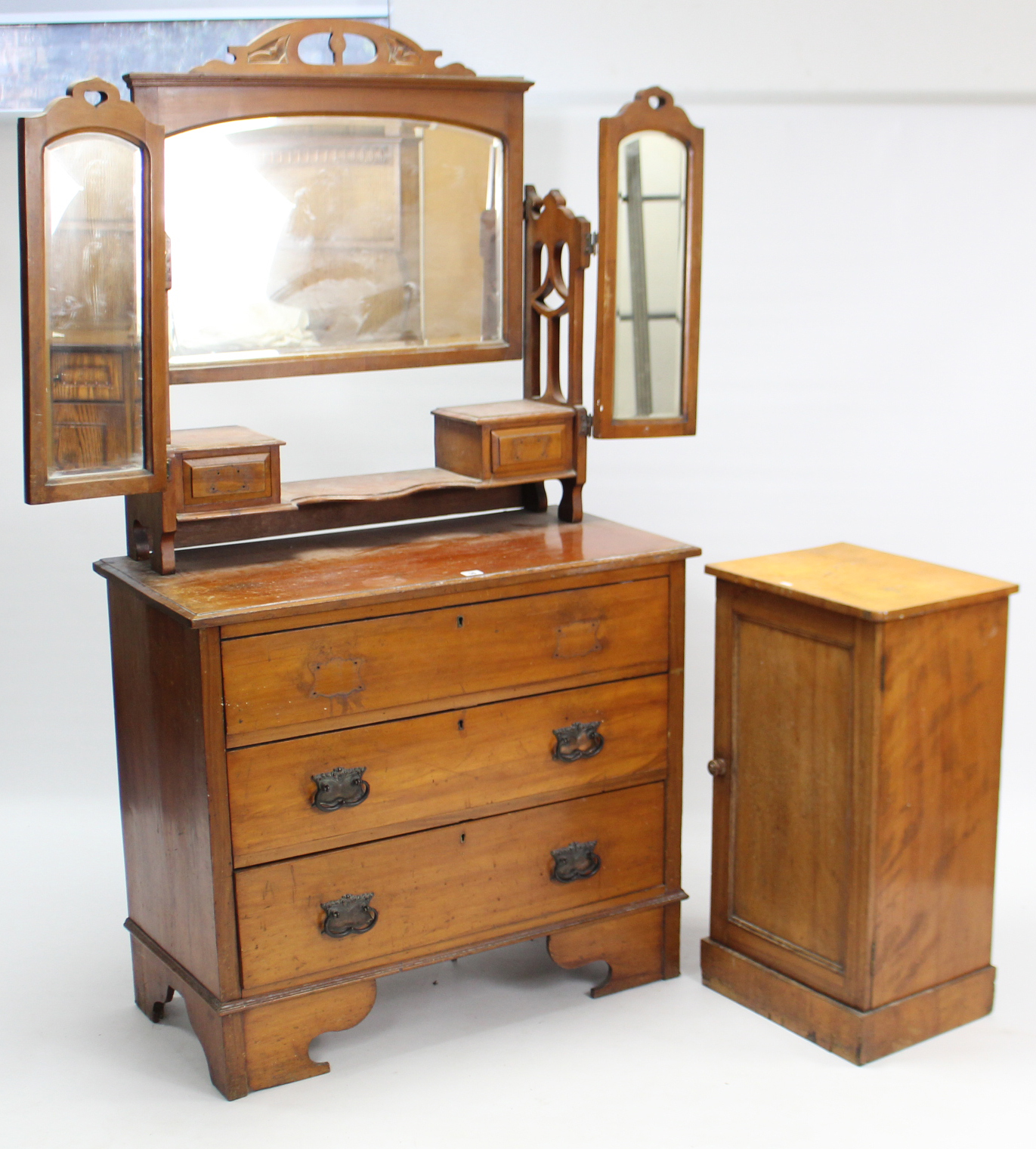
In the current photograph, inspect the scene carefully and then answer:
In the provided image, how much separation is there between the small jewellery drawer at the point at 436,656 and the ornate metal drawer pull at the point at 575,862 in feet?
1.16

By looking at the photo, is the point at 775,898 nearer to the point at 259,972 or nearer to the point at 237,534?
the point at 259,972

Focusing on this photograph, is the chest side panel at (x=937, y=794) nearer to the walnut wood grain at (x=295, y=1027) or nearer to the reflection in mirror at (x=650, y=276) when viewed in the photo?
the reflection in mirror at (x=650, y=276)

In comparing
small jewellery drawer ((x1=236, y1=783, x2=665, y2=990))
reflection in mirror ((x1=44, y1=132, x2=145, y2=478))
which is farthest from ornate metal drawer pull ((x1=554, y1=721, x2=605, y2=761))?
reflection in mirror ((x1=44, y1=132, x2=145, y2=478))

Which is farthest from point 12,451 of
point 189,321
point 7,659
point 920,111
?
point 920,111

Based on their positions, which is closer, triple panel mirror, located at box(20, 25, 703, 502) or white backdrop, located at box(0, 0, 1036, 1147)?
triple panel mirror, located at box(20, 25, 703, 502)

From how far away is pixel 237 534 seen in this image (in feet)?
10.7

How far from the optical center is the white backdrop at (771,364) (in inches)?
158

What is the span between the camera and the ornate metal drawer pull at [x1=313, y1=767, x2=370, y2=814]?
9.71 ft

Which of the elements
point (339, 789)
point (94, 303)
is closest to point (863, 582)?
point (339, 789)

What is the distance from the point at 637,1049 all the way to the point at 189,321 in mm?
1708

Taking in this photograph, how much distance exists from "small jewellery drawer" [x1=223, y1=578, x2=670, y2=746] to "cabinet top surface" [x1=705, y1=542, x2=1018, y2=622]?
225 millimetres

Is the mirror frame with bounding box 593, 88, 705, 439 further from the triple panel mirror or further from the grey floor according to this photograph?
the grey floor

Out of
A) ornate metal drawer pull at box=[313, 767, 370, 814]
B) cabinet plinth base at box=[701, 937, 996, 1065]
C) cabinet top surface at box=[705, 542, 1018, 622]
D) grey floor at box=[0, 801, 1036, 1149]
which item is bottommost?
grey floor at box=[0, 801, 1036, 1149]

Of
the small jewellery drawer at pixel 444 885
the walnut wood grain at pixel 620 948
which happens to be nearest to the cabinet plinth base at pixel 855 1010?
the walnut wood grain at pixel 620 948
